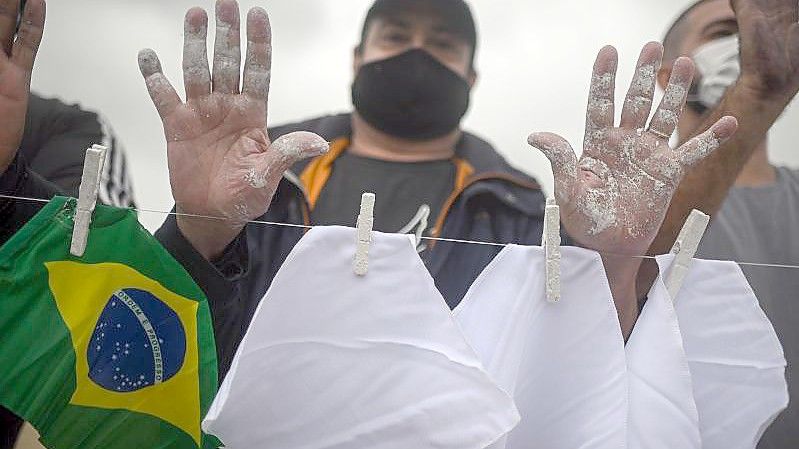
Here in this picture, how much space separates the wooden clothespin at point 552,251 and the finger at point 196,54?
0.60 meters

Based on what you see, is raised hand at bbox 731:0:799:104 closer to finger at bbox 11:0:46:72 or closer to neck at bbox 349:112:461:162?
neck at bbox 349:112:461:162

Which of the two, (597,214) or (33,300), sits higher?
(597,214)

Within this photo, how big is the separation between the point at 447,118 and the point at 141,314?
990mm

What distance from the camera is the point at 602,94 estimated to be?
1.25 metres

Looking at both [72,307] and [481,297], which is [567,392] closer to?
[481,297]

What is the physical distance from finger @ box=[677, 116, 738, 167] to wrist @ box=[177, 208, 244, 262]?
2.46 ft

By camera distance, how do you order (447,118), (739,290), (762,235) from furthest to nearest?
(447,118) < (762,235) < (739,290)

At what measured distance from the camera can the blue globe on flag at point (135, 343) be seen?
124 cm

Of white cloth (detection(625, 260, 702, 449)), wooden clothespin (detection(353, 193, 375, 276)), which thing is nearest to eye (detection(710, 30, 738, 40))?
white cloth (detection(625, 260, 702, 449))

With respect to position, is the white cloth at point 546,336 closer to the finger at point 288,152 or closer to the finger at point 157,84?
the finger at point 288,152

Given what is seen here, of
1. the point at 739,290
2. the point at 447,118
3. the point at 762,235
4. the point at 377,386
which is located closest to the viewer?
the point at 377,386

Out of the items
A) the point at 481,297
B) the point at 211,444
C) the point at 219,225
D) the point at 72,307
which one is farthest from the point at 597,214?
the point at 72,307

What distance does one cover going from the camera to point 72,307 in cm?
124

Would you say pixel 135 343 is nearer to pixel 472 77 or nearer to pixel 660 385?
pixel 660 385
